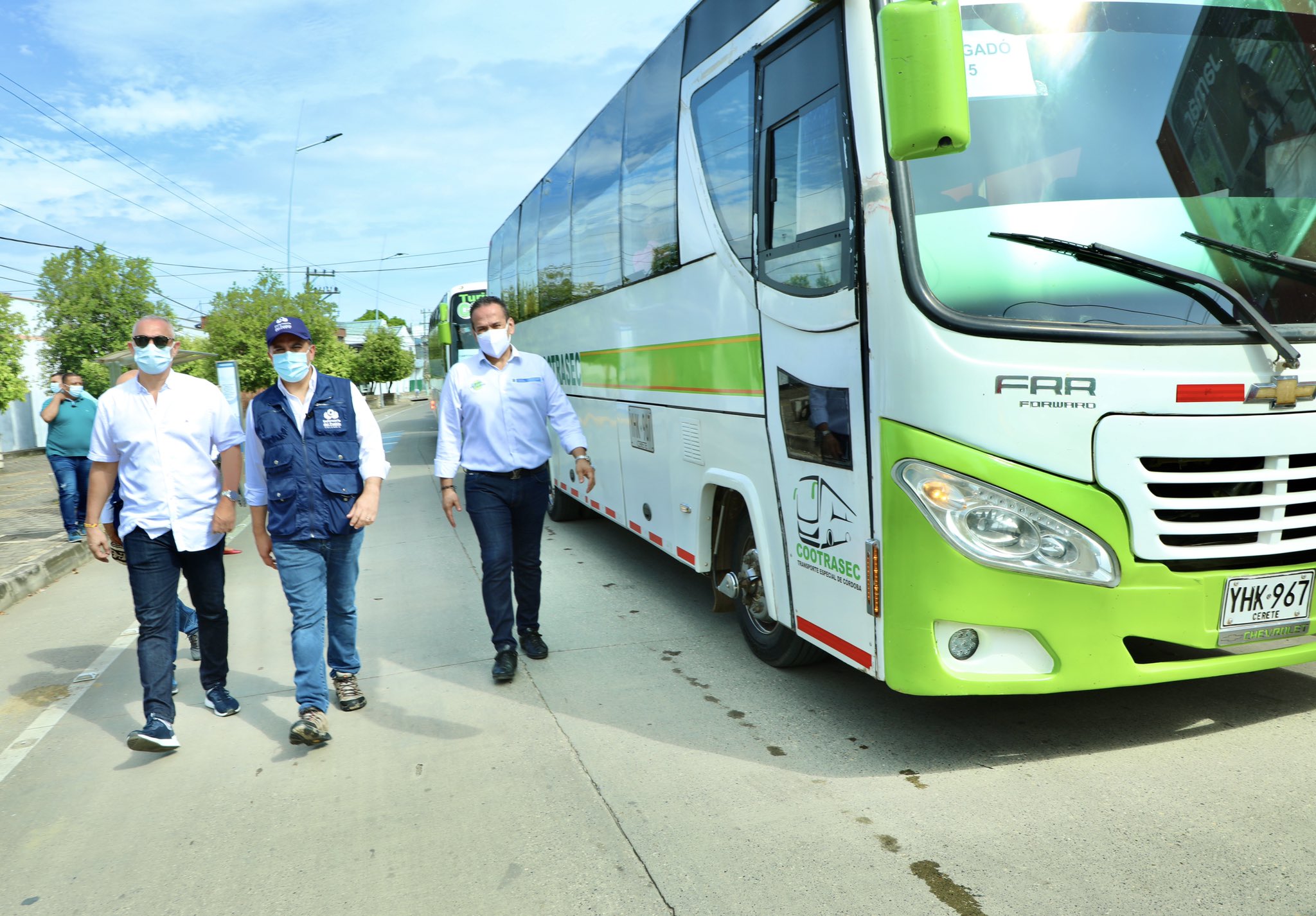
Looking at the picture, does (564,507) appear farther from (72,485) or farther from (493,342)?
(493,342)

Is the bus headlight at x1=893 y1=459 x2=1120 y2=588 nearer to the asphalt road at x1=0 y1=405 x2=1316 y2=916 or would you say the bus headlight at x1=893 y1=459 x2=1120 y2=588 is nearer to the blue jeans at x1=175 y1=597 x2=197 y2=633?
the asphalt road at x1=0 y1=405 x2=1316 y2=916

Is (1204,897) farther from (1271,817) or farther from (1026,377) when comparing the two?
(1026,377)

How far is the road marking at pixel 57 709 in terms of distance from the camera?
4.74 metres

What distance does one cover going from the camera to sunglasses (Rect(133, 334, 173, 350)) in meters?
4.64

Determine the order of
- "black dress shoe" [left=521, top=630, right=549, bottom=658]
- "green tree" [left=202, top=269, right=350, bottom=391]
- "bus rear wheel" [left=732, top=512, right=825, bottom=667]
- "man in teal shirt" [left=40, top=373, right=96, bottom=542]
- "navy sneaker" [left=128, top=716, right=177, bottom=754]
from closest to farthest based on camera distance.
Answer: "navy sneaker" [left=128, top=716, right=177, bottom=754] → "bus rear wheel" [left=732, top=512, right=825, bottom=667] → "black dress shoe" [left=521, top=630, right=549, bottom=658] → "man in teal shirt" [left=40, top=373, right=96, bottom=542] → "green tree" [left=202, top=269, right=350, bottom=391]

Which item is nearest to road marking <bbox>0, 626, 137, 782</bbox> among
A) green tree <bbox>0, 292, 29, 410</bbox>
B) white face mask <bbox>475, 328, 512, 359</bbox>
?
white face mask <bbox>475, 328, 512, 359</bbox>

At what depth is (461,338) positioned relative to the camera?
76.8 feet

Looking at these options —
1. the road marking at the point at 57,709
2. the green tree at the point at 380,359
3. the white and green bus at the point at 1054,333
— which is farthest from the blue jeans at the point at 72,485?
the green tree at the point at 380,359

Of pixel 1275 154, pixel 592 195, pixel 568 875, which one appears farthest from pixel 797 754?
pixel 592 195

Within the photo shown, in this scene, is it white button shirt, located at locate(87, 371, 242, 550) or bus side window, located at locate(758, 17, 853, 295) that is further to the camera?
white button shirt, located at locate(87, 371, 242, 550)

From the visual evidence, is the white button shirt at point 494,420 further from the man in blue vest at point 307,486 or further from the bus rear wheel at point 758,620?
the bus rear wheel at point 758,620

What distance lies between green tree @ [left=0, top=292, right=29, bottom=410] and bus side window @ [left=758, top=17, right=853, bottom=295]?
714 inches

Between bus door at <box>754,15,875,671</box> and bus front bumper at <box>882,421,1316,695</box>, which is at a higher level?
bus door at <box>754,15,875,671</box>

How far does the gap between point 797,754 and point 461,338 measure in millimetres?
20370
